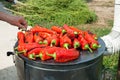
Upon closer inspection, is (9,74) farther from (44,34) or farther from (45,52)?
(45,52)

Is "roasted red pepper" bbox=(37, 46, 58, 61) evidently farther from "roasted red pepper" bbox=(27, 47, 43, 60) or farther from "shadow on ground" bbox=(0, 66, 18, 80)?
"shadow on ground" bbox=(0, 66, 18, 80)

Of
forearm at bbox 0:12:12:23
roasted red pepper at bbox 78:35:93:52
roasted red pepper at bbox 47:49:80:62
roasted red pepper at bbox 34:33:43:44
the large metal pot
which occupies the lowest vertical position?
the large metal pot

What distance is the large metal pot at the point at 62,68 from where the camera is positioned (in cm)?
260

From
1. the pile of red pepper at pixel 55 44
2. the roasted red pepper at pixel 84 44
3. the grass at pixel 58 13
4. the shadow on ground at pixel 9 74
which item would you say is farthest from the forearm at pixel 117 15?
the grass at pixel 58 13

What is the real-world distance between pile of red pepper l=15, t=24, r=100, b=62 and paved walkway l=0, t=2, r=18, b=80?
61 cm

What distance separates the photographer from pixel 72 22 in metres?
6.74

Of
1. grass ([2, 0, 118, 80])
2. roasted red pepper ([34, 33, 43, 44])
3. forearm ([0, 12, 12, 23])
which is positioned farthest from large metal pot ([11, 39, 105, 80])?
grass ([2, 0, 118, 80])

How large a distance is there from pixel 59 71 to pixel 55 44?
280mm

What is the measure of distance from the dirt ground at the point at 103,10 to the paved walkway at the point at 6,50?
2216 millimetres

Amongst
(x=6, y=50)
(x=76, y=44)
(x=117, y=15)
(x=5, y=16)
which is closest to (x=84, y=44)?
(x=76, y=44)

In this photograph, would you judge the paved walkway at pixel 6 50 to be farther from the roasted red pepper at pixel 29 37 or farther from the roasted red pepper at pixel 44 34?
the roasted red pepper at pixel 44 34

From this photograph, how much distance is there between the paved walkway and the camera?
13.9ft

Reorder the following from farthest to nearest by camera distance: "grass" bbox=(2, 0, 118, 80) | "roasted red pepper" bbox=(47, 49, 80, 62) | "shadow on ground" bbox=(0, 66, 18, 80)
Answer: "grass" bbox=(2, 0, 118, 80) → "shadow on ground" bbox=(0, 66, 18, 80) → "roasted red pepper" bbox=(47, 49, 80, 62)

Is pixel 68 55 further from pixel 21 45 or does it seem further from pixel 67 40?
pixel 21 45
